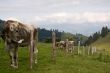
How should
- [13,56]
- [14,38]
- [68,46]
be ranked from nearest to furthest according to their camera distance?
[14,38], [13,56], [68,46]

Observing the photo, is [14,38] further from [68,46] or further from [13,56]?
[68,46]

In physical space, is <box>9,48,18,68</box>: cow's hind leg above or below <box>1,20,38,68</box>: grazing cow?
below

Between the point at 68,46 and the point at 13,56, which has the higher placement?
the point at 68,46

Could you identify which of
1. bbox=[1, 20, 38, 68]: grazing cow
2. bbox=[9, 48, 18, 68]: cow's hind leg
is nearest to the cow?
bbox=[1, 20, 38, 68]: grazing cow

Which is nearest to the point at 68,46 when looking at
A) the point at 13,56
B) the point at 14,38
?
the point at 13,56

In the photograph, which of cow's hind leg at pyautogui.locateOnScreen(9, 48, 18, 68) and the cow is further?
the cow

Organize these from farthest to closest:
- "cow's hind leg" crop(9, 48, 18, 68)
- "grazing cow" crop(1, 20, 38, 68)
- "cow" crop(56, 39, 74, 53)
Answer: "cow" crop(56, 39, 74, 53)
"cow's hind leg" crop(9, 48, 18, 68)
"grazing cow" crop(1, 20, 38, 68)

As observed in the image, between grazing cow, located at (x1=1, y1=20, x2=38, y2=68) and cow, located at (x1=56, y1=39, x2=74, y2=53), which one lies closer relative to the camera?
grazing cow, located at (x1=1, y1=20, x2=38, y2=68)

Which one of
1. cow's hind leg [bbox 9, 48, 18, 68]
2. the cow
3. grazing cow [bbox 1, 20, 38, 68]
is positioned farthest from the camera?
the cow

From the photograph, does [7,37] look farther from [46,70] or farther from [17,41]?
[46,70]

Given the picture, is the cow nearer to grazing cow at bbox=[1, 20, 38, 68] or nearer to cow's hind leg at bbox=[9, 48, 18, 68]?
grazing cow at bbox=[1, 20, 38, 68]

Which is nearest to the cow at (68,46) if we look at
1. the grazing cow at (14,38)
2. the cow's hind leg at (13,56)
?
the grazing cow at (14,38)

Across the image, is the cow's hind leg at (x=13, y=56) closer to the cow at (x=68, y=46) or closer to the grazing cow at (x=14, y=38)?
the grazing cow at (x=14, y=38)

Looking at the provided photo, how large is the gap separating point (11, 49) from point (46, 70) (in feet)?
9.62
